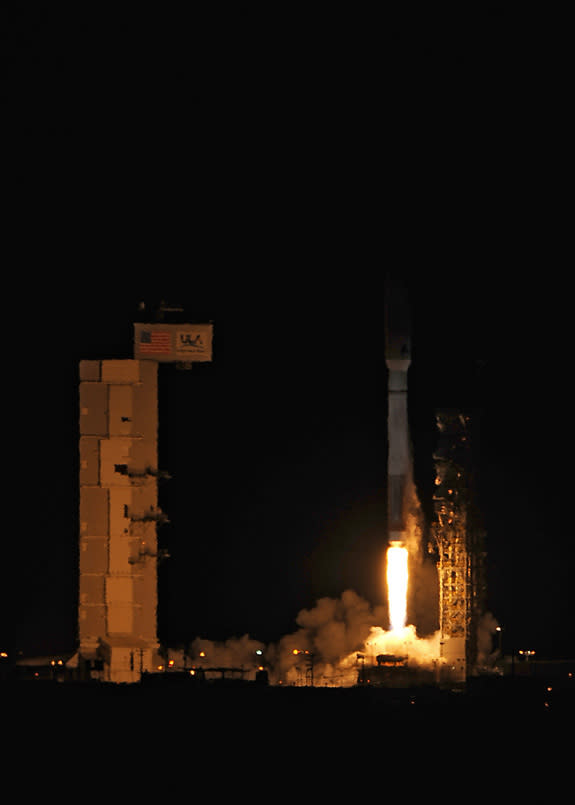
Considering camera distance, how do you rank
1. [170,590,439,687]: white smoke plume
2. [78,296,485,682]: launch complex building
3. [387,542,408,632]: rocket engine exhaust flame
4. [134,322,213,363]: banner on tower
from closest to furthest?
[78,296,485,682]: launch complex building < [134,322,213,363]: banner on tower < [170,590,439,687]: white smoke plume < [387,542,408,632]: rocket engine exhaust flame

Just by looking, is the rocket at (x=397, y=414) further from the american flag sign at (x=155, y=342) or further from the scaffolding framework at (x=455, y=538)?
the american flag sign at (x=155, y=342)

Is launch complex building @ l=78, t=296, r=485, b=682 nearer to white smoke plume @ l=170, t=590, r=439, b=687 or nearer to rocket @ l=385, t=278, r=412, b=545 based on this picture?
white smoke plume @ l=170, t=590, r=439, b=687

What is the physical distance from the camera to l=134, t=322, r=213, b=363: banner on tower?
193 metres

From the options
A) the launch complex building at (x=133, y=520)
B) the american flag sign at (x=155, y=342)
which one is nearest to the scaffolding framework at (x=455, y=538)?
the launch complex building at (x=133, y=520)

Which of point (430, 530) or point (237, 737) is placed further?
point (430, 530)

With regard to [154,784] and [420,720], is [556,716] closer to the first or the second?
[420,720]

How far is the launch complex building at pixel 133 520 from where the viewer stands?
192 meters

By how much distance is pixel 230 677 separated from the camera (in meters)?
196

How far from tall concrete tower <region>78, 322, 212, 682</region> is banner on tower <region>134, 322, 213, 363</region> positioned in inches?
1.5

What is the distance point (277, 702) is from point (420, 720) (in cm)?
532

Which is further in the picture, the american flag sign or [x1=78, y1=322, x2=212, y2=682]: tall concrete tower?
the american flag sign

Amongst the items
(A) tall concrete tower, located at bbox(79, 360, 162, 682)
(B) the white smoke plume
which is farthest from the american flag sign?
(B) the white smoke plume

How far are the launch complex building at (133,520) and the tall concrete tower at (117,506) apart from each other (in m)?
0.04

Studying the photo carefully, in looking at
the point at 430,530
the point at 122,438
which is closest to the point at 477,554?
the point at 430,530
